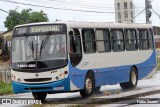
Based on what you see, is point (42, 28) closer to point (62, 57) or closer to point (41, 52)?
point (41, 52)

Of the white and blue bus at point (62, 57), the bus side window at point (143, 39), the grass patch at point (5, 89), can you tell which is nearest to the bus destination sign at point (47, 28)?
the white and blue bus at point (62, 57)

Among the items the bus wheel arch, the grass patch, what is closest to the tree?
the grass patch

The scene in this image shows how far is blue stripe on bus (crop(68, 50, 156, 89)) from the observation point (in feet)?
61.0

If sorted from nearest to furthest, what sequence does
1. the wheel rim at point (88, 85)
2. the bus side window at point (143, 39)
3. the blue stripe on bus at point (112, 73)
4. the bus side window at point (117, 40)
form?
the blue stripe on bus at point (112, 73) < the wheel rim at point (88, 85) < the bus side window at point (117, 40) < the bus side window at point (143, 39)

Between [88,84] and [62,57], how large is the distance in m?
1.99

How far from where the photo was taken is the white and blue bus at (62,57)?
59.1ft

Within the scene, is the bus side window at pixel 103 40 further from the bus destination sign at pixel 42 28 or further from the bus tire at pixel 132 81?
the bus tire at pixel 132 81

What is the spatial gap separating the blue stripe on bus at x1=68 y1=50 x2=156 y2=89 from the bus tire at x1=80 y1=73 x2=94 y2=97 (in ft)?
0.93

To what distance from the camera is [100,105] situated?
54.2 feet

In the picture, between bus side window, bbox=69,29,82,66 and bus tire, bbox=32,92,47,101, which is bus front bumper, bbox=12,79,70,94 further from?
bus tire, bbox=32,92,47,101

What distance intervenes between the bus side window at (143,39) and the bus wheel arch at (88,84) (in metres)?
5.17

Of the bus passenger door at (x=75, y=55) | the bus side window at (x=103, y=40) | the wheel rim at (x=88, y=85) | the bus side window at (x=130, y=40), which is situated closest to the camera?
the bus passenger door at (x=75, y=55)

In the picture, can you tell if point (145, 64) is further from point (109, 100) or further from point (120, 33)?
Answer: point (109, 100)

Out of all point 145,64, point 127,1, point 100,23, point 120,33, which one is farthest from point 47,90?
point 127,1
